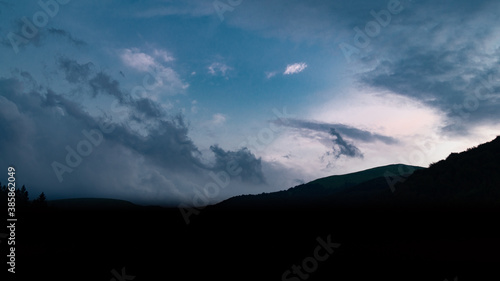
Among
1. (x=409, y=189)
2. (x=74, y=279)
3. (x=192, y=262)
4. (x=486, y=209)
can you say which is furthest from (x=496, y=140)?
(x=74, y=279)

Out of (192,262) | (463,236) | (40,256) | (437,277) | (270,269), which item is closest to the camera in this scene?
(437,277)

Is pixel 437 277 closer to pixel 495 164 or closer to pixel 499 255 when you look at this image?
pixel 499 255

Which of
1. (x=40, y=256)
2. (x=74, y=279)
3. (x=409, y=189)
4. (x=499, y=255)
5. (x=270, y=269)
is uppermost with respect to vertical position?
(x=409, y=189)

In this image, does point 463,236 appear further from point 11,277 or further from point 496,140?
point 496,140

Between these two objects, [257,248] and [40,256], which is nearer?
[40,256]

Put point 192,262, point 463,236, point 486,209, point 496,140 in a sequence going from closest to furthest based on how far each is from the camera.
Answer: point 192,262 < point 463,236 < point 486,209 < point 496,140

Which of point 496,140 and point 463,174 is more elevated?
point 496,140

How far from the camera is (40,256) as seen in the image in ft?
130

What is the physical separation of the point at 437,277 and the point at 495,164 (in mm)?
116465

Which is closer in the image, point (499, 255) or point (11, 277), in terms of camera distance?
point (11, 277)

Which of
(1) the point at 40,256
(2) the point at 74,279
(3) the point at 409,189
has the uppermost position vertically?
(3) the point at 409,189

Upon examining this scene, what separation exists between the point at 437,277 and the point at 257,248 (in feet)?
75.6

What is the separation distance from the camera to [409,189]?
141m

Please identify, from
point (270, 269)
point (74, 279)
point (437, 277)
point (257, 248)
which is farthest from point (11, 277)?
point (437, 277)
